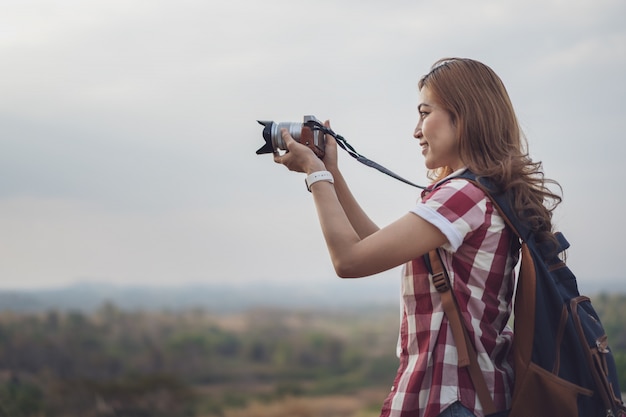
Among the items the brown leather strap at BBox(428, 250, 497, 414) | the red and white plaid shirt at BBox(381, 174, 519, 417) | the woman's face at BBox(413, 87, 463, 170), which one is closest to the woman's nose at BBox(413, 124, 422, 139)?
the woman's face at BBox(413, 87, 463, 170)

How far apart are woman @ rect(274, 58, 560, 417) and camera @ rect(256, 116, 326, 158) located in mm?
117

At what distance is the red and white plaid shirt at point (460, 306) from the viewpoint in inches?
57.4

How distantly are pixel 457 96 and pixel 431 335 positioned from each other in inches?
19.9

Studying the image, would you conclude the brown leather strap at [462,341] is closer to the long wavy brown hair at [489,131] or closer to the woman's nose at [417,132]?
the long wavy brown hair at [489,131]

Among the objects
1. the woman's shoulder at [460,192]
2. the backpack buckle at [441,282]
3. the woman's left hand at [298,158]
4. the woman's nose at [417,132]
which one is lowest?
the backpack buckle at [441,282]

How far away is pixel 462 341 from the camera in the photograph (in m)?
1.45

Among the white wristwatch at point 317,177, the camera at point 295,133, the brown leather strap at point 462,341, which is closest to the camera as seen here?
the brown leather strap at point 462,341

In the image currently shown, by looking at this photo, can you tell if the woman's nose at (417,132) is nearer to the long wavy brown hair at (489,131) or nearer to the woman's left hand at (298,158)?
the long wavy brown hair at (489,131)

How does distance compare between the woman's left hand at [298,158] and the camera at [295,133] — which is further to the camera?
the camera at [295,133]

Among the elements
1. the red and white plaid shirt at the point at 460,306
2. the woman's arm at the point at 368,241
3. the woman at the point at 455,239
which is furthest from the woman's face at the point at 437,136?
the woman's arm at the point at 368,241

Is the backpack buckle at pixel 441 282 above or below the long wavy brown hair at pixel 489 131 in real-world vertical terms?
below

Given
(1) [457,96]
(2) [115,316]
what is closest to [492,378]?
(1) [457,96]

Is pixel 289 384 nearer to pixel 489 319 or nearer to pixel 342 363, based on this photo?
pixel 342 363

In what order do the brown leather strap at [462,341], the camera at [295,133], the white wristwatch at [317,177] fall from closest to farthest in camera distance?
the brown leather strap at [462,341] < the white wristwatch at [317,177] < the camera at [295,133]
